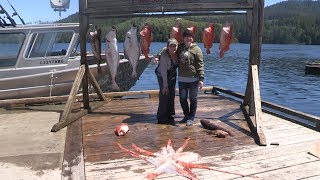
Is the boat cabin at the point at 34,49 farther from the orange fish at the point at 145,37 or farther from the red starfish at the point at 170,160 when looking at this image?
the red starfish at the point at 170,160

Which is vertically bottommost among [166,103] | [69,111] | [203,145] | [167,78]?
[203,145]

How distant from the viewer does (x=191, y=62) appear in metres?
6.80

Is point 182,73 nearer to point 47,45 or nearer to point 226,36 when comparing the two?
point 226,36

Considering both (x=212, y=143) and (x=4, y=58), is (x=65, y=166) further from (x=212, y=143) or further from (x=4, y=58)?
(x=4, y=58)

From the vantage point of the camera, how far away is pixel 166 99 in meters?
7.18

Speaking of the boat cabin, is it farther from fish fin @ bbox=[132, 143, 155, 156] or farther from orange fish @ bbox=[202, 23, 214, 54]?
fish fin @ bbox=[132, 143, 155, 156]

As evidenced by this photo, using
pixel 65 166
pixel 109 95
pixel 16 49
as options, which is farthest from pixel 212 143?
pixel 16 49

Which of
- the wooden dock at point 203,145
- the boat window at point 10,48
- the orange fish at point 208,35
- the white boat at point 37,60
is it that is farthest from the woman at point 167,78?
the boat window at point 10,48

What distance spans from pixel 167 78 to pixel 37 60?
227 inches

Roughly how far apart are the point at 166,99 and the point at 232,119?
4.70 feet

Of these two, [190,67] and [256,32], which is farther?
[256,32]

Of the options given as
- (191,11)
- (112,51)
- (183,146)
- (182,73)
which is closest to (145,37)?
(112,51)

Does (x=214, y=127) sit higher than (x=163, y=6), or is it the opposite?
(x=163, y=6)

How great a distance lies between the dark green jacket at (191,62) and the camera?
6789mm
